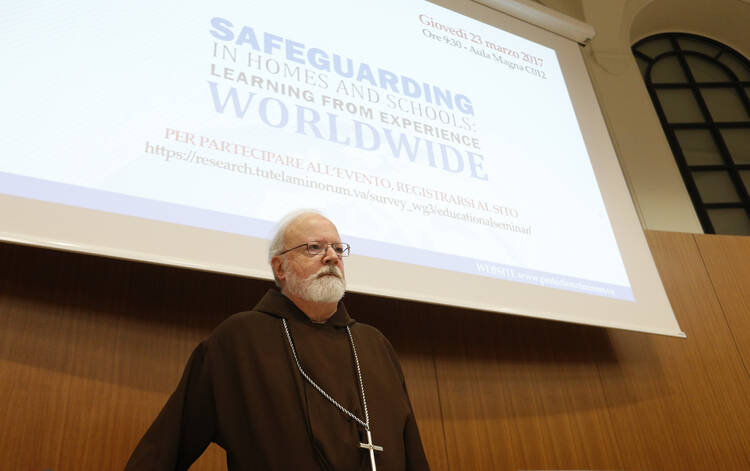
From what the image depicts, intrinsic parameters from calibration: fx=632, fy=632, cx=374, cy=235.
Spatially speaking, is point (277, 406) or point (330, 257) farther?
point (330, 257)

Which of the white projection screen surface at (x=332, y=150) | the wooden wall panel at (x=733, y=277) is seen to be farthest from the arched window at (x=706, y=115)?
the white projection screen surface at (x=332, y=150)

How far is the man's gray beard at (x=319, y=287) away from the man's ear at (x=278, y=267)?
61mm

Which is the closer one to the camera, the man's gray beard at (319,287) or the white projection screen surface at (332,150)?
the man's gray beard at (319,287)

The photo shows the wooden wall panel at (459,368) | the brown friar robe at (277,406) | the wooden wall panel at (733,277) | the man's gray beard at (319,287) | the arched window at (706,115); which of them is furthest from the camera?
the arched window at (706,115)

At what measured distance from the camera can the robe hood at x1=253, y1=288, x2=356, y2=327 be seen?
1.63 meters

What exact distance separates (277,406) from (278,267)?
16.3 inches

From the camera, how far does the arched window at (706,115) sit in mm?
5535

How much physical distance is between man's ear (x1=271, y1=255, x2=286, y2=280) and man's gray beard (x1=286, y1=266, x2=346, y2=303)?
61 mm

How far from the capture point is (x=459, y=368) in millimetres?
2707

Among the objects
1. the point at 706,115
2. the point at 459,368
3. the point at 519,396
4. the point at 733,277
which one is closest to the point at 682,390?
the point at 733,277

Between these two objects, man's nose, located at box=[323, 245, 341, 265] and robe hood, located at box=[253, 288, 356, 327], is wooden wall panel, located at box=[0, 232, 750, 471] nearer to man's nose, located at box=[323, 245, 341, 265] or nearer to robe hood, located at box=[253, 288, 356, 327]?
robe hood, located at box=[253, 288, 356, 327]

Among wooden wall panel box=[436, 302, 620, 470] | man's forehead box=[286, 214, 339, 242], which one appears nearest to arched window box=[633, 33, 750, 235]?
wooden wall panel box=[436, 302, 620, 470]

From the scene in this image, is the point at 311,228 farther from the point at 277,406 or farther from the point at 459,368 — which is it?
the point at 459,368

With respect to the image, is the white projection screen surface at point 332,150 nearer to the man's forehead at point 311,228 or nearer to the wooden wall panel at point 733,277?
the man's forehead at point 311,228
